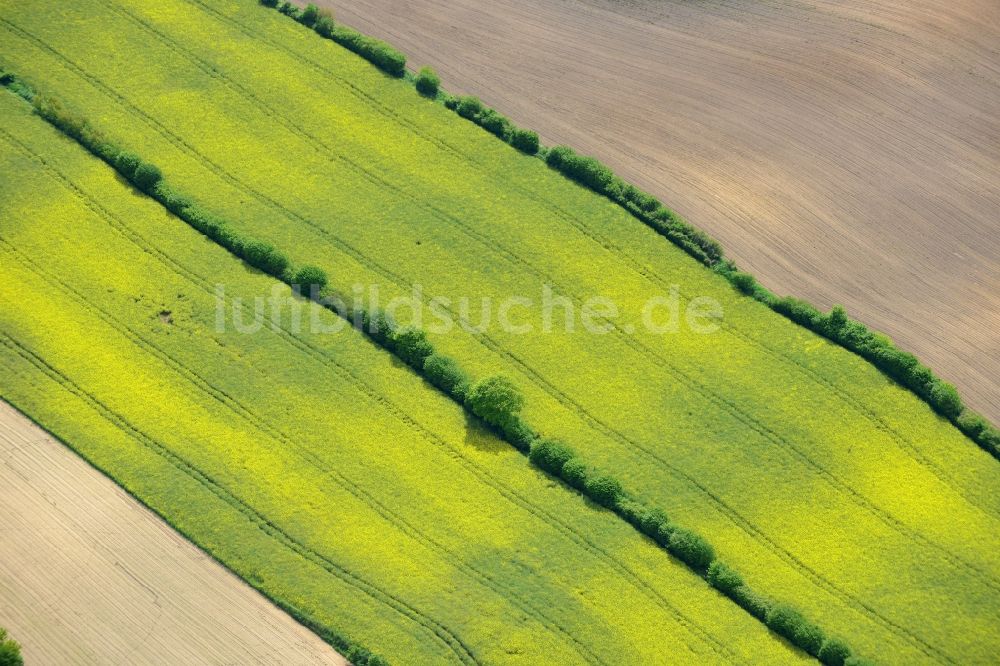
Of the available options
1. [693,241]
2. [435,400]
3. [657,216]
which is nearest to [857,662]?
[435,400]

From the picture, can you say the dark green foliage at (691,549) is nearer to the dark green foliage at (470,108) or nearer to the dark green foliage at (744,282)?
the dark green foliage at (744,282)

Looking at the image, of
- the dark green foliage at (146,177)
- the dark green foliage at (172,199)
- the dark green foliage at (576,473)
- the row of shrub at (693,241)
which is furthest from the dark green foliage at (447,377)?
the dark green foliage at (146,177)

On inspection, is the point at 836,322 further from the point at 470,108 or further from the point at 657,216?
the point at 470,108

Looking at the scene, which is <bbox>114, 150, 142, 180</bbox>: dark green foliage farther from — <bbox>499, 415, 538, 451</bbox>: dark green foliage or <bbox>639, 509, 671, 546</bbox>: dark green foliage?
<bbox>639, 509, 671, 546</bbox>: dark green foliage

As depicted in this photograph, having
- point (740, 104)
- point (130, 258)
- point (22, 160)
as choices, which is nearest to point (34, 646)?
point (130, 258)

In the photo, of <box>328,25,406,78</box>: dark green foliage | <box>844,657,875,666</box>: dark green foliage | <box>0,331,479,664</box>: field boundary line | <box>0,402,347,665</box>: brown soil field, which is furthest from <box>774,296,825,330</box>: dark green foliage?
<box>0,402,347,665</box>: brown soil field
